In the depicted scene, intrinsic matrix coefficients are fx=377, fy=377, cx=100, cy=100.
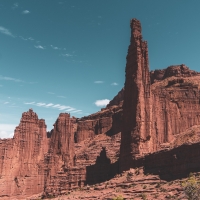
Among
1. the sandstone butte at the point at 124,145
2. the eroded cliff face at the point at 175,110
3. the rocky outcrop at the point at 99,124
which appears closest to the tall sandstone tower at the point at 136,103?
the sandstone butte at the point at 124,145

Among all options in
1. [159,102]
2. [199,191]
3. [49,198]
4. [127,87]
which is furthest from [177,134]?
[199,191]

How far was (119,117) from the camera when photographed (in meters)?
114

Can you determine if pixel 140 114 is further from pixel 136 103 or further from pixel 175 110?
pixel 175 110

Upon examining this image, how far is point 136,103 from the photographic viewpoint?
58.4 meters

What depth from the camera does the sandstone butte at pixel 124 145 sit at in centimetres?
4859

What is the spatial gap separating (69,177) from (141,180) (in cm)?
2416

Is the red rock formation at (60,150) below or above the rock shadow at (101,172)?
above

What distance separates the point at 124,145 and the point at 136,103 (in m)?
6.84

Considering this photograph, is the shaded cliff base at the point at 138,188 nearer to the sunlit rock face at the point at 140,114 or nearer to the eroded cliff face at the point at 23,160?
the sunlit rock face at the point at 140,114

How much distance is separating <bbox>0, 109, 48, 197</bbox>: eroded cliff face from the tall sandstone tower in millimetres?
40562

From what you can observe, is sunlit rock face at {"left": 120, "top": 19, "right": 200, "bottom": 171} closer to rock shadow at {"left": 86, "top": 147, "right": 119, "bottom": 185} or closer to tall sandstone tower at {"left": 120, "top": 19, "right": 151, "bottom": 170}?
tall sandstone tower at {"left": 120, "top": 19, "right": 151, "bottom": 170}

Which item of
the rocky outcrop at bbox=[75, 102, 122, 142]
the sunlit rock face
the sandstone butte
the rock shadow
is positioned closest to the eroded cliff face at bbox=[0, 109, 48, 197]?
the sandstone butte

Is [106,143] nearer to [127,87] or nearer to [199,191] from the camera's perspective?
[127,87]

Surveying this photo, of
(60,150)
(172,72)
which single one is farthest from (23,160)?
(172,72)
